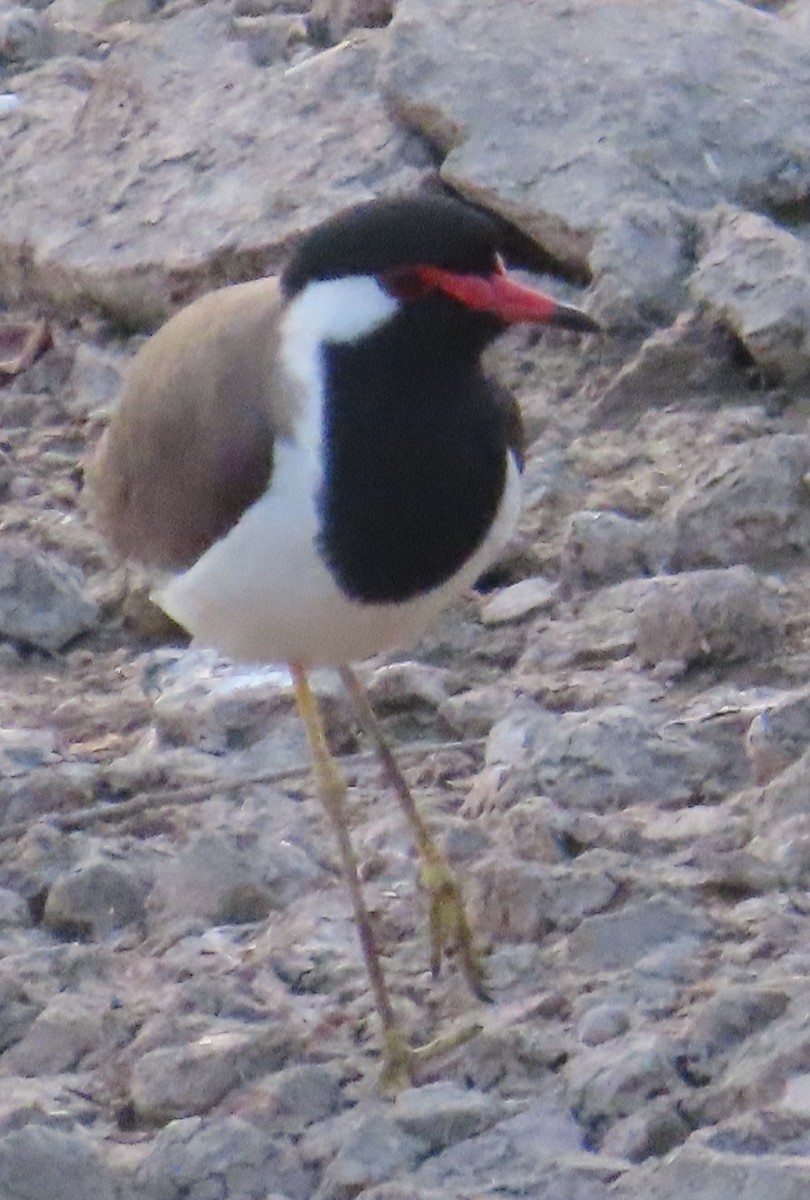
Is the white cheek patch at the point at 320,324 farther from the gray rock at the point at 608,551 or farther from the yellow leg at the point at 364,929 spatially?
the gray rock at the point at 608,551

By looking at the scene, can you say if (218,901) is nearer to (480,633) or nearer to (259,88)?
(480,633)

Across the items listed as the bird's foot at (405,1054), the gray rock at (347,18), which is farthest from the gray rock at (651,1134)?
the gray rock at (347,18)

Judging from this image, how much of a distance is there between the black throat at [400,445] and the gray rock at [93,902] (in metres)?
0.82

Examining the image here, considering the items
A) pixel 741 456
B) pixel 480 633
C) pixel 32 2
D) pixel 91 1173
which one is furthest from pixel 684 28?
pixel 91 1173

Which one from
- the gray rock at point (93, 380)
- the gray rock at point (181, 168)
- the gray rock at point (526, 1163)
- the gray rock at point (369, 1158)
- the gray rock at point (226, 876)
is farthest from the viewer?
the gray rock at point (181, 168)

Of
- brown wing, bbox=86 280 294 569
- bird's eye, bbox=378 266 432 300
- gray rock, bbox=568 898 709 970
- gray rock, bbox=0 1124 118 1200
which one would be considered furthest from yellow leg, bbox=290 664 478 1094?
bird's eye, bbox=378 266 432 300

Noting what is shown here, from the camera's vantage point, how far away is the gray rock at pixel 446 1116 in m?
3.26

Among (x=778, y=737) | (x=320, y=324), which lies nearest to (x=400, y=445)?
(x=320, y=324)

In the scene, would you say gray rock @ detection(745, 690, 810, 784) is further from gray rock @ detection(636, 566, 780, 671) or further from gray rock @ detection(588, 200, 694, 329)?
gray rock @ detection(588, 200, 694, 329)

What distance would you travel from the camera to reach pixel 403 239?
130 inches

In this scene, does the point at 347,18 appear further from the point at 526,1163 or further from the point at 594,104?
the point at 526,1163

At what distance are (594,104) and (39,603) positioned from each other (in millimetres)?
1915

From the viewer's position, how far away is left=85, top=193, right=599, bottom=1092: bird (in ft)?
11.0

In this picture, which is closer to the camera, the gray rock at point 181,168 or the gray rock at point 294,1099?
the gray rock at point 294,1099
